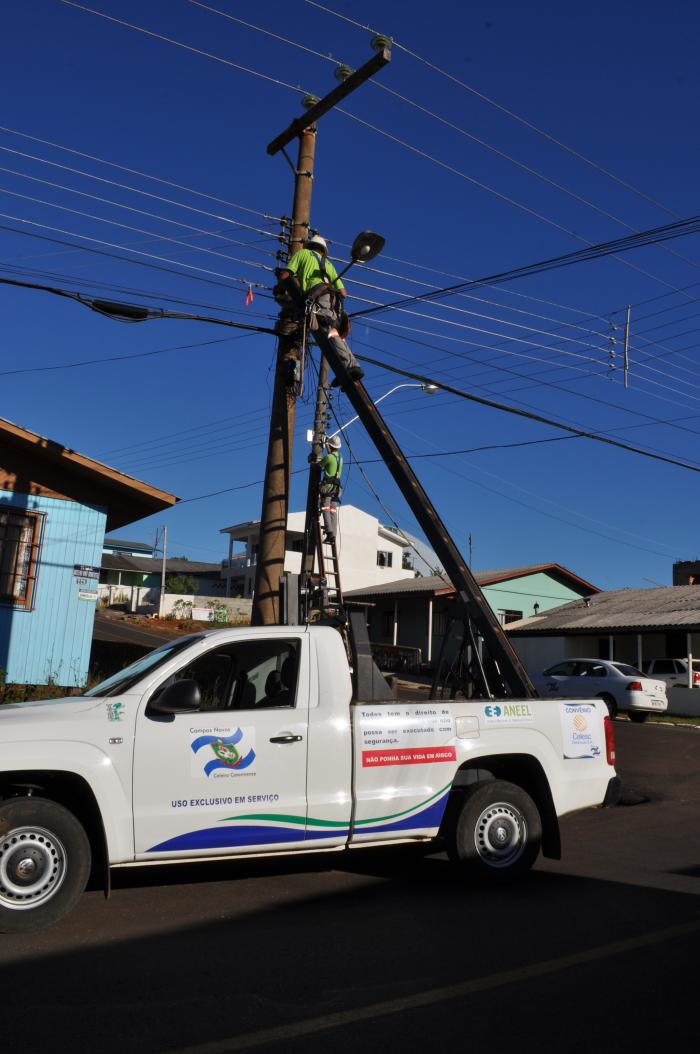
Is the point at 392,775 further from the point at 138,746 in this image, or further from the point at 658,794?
the point at 658,794

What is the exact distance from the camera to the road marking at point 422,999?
3.75 metres

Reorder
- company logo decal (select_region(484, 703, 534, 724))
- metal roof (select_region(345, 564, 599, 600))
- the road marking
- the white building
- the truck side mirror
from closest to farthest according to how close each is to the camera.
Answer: the road marking < the truck side mirror < company logo decal (select_region(484, 703, 534, 724)) < metal roof (select_region(345, 564, 599, 600)) < the white building

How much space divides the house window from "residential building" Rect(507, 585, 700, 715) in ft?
71.5

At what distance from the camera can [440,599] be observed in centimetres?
3825

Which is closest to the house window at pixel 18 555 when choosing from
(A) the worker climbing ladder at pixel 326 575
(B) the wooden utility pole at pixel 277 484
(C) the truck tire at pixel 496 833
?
(B) the wooden utility pole at pixel 277 484

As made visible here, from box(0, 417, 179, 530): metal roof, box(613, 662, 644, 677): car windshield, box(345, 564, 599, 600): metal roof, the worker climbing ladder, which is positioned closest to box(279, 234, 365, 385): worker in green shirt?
the worker climbing ladder

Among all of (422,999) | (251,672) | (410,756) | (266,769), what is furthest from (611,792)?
(422,999)

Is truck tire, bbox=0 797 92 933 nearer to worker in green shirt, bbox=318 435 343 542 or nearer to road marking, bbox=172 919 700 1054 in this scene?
road marking, bbox=172 919 700 1054

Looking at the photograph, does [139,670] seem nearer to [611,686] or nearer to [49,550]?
[49,550]

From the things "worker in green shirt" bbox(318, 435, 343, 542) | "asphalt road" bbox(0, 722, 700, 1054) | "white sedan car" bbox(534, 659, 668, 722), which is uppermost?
"worker in green shirt" bbox(318, 435, 343, 542)

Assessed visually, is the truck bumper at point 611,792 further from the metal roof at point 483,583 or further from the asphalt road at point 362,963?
the metal roof at point 483,583

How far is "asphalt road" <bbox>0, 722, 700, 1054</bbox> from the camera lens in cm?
385

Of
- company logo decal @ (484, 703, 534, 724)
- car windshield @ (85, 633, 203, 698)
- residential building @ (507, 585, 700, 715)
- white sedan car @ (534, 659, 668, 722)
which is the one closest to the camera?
car windshield @ (85, 633, 203, 698)

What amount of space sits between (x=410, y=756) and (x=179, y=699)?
1.75 meters
